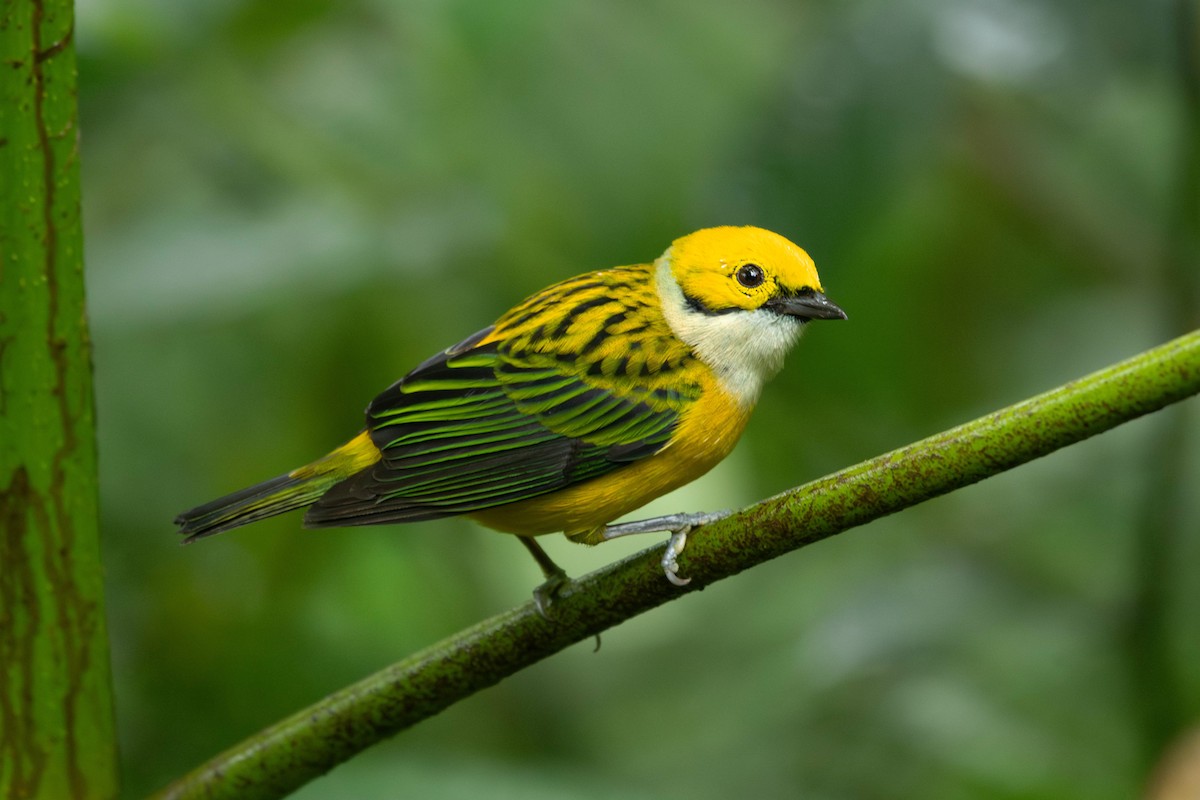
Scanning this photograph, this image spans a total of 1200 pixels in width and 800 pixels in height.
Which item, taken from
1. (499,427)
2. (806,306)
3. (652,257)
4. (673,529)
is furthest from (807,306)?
(652,257)

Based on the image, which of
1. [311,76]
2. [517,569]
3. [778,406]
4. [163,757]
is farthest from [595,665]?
[311,76]

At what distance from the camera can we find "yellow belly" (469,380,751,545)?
2.64 metres

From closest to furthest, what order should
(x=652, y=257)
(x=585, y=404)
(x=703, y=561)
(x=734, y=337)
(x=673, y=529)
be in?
(x=703, y=561) < (x=673, y=529) < (x=734, y=337) < (x=585, y=404) < (x=652, y=257)

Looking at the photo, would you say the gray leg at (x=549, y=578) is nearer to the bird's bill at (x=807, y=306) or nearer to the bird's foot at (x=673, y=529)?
the bird's foot at (x=673, y=529)

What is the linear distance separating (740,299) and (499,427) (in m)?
0.51

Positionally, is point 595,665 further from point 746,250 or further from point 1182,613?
point 746,250

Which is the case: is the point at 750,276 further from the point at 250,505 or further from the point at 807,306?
the point at 250,505

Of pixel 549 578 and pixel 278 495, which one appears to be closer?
pixel 278 495

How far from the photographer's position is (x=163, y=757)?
3338 millimetres

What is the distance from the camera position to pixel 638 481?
270cm

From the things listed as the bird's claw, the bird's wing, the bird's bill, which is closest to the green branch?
the bird's claw

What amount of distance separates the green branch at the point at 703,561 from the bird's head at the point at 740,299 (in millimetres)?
741

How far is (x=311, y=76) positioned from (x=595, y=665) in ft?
6.41

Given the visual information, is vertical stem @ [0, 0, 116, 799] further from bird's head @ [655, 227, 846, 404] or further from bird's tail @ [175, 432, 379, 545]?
bird's head @ [655, 227, 846, 404]
